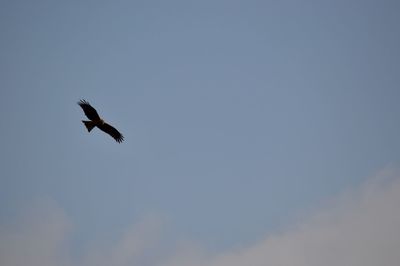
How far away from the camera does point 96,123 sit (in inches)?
771

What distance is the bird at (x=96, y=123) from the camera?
18891mm

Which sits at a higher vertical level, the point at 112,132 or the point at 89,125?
the point at 112,132

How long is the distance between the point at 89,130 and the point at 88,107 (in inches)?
43.1

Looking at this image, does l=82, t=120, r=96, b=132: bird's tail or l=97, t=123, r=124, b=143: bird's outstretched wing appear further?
l=97, t=123, r=124, b=143: bird's outstretched wing

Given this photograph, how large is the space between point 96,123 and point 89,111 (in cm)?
79

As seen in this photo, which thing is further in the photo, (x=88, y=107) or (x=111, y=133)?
(x=111, y=133)

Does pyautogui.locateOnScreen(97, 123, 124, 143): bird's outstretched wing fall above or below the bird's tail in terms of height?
above

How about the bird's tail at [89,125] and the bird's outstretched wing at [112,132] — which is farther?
the bird's outstretched wing at [112,132]

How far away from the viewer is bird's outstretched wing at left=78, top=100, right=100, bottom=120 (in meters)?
18.8

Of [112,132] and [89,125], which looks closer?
[89,125]

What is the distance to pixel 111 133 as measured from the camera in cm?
2050

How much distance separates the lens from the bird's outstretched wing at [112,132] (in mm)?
20047

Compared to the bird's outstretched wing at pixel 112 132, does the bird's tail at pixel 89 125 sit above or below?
below

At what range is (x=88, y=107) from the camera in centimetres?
1884
